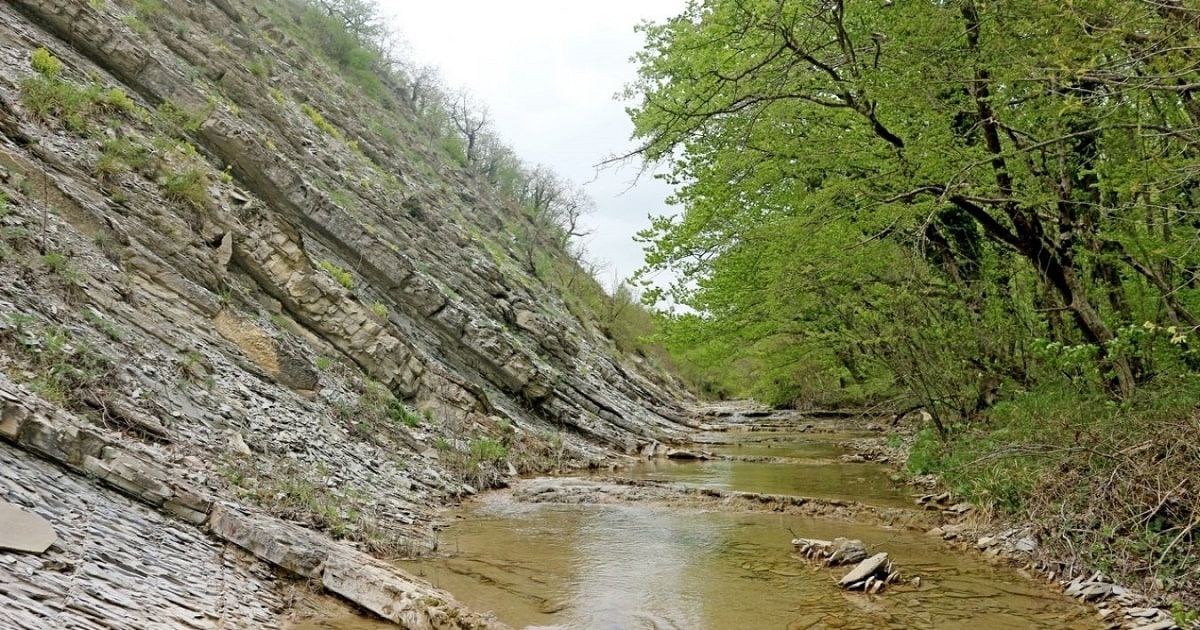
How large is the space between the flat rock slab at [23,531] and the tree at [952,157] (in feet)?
18.5

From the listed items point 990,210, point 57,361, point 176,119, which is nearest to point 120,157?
point 176,119

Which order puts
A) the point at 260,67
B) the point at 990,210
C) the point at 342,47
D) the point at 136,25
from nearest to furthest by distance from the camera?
the point at 990,210, the point at 136,25, the point at 260,67, the point at 342,47

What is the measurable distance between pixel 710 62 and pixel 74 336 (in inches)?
329

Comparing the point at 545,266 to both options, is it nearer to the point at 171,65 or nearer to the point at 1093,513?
the point at 171,65

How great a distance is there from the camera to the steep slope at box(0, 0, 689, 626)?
636cm

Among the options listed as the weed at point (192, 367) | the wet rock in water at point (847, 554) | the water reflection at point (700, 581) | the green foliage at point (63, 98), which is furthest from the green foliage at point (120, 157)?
the wet rock in water at point (847, 554)

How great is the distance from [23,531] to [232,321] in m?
8.04

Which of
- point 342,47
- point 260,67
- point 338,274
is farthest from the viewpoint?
point 342,47

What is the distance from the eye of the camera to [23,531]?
407 centimetres

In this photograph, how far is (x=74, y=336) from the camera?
7.61 meters

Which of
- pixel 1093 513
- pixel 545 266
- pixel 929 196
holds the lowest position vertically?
pixel 1093 513

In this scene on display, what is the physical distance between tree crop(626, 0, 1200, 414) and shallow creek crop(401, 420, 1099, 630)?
251 cm

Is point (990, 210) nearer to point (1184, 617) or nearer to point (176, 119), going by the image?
point (1184, 617)

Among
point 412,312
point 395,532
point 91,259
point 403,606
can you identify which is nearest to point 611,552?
point 395,532
